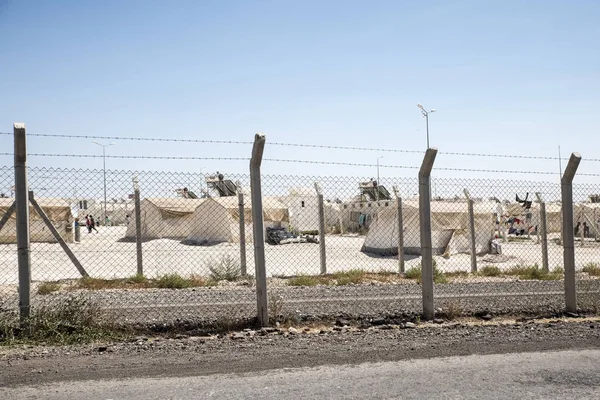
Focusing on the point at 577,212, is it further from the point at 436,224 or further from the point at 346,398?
the point at 346,398

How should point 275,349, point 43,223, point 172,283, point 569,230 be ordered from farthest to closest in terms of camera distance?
1. point 43,223
2. point 172,283
3. point 569,230
4. point 275,349

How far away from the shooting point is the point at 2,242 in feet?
97.7

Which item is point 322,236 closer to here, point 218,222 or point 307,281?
point 307,281

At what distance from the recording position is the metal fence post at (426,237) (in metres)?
7.80

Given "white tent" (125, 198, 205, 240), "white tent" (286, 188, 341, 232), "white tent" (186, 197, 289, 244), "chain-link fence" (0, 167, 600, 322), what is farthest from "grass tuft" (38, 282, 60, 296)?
"white tent" (286, 188, 341, 232)

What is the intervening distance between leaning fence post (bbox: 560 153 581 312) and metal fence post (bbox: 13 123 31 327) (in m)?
6.35

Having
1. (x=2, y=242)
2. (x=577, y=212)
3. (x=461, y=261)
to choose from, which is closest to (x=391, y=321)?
(x=461, y=261)

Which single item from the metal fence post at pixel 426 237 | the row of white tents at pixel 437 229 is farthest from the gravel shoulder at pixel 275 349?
the row of white tents at pixel 437 229

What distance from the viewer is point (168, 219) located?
105ft

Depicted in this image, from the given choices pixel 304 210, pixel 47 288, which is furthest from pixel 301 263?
pixel 304 210

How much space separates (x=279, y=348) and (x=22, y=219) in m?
2.95

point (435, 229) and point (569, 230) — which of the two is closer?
point (569, 230)

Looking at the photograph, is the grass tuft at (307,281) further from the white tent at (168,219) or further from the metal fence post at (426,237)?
the white tent at (168,219)

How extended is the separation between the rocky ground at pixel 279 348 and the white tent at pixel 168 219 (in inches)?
970
